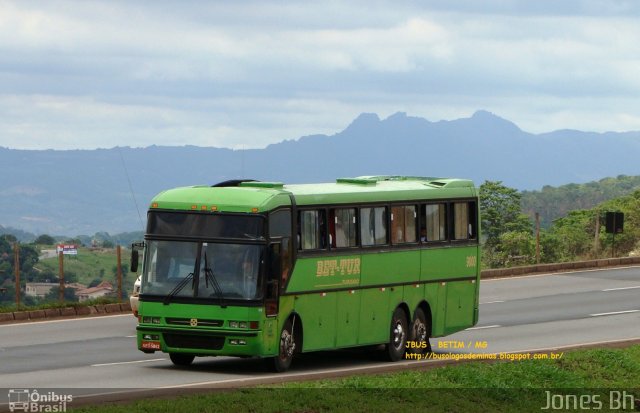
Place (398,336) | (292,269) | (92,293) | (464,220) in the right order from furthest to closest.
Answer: (92,293), (464,220), (398,336), (292,269)

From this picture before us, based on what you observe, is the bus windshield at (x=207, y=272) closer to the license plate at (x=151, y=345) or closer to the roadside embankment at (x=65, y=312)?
the license plate at (x=151, y=345)

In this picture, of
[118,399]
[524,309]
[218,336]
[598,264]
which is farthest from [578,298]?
[118,399]

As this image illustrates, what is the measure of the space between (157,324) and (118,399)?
549cm

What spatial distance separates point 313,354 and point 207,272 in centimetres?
461

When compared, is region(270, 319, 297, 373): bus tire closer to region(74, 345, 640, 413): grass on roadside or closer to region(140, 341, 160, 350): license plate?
region(140, 341, 160, 350): license plate

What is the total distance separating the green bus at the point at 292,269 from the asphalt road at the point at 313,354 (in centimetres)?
59

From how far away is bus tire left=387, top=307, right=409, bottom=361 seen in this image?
26.8m

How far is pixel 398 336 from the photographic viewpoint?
88.8 feet

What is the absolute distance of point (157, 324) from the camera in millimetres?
23641

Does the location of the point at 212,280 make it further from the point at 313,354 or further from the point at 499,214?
the point at 499,214

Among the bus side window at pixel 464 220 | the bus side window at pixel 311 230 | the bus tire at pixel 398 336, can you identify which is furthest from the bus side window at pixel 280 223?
the bus side window at pixel 464 220

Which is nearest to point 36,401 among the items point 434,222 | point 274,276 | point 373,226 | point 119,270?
point 274,276

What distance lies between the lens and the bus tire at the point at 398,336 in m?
26.8

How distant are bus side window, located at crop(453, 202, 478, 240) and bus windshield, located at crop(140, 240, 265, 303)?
6.17 metres
